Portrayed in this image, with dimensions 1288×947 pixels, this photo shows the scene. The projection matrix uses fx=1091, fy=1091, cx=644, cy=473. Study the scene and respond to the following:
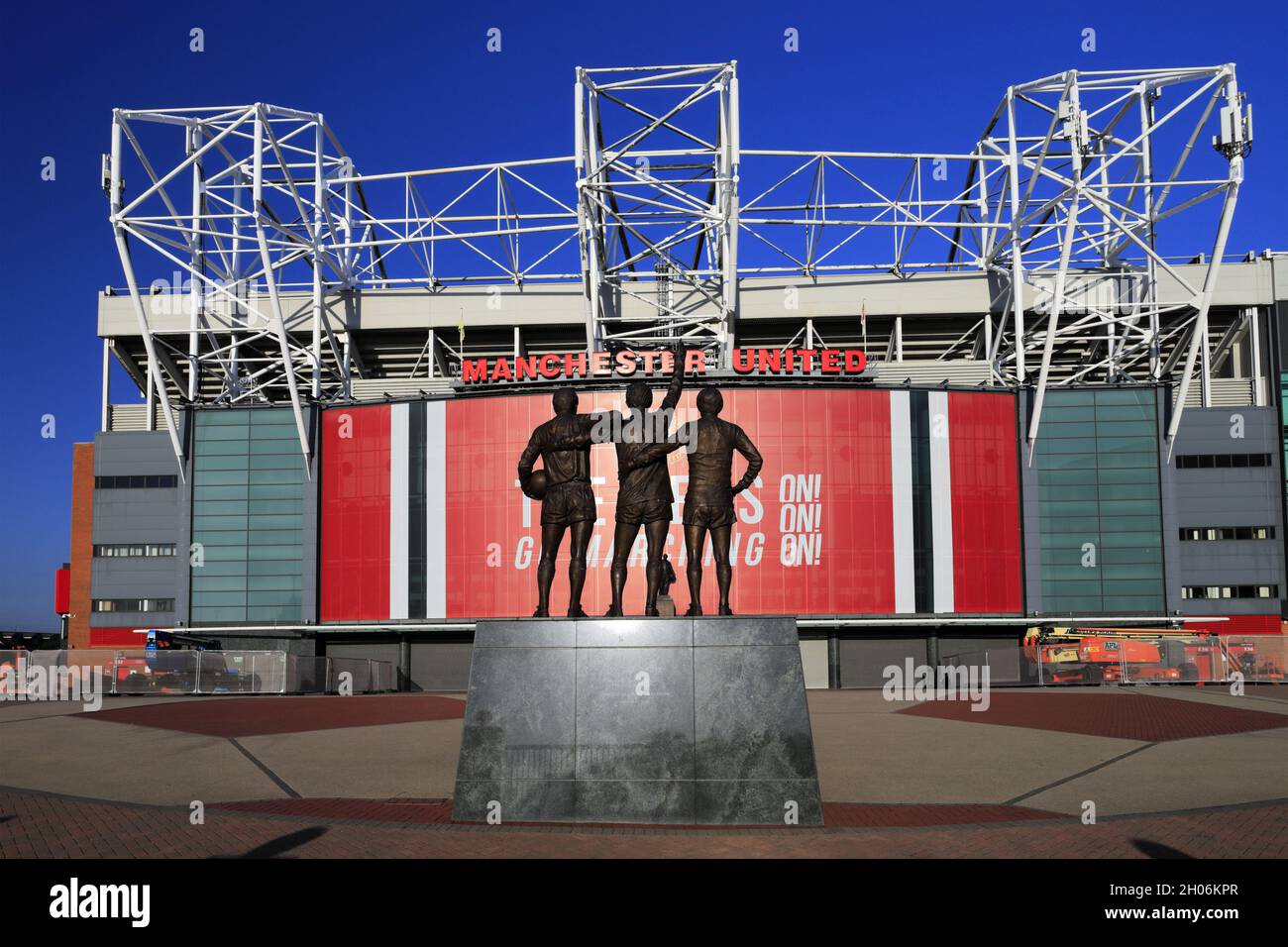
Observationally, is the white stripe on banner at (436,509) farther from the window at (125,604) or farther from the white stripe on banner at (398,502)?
the window at (125,604)

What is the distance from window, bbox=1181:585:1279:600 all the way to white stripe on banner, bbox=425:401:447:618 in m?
35.2

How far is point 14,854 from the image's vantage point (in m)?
11.4

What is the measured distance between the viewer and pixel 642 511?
50.6ft

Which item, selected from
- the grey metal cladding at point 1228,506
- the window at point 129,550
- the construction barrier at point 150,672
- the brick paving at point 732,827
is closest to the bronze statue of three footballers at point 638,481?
the brick paving at point 732,827

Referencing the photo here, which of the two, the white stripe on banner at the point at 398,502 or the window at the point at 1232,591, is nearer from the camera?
the white stripe on banner at the point at 398,502

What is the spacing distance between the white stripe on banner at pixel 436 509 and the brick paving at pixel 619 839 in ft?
112

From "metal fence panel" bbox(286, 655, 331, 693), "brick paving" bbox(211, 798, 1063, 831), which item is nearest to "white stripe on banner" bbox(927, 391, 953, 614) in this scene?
"metal fence panel" bbox(286, 655, 331, 693)

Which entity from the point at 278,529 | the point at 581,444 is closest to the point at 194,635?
the point at 278,529

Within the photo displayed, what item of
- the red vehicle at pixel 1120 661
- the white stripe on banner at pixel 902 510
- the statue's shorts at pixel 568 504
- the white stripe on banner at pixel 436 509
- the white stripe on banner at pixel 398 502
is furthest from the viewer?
the white stripe on banner at pixel 398 502

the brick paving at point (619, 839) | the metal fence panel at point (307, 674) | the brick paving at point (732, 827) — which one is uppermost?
the brick paving at point (619, 839)

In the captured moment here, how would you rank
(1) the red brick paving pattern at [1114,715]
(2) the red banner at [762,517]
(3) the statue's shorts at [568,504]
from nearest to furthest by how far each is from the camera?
(3) the statue's shorts at [568,504] → (1) the red brick paving pattern at [1114,715] → (2) the red banner at [762,517]

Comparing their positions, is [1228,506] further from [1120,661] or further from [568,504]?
[568,504]

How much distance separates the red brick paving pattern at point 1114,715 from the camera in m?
23.1

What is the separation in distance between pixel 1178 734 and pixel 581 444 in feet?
48.7
